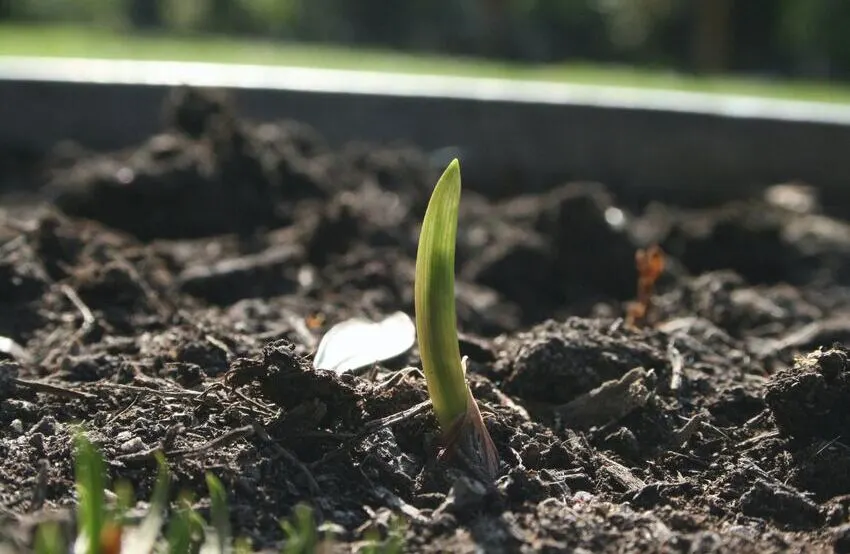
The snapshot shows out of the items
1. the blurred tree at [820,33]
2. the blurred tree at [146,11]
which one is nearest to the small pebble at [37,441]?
the blurred tree at [820,33]

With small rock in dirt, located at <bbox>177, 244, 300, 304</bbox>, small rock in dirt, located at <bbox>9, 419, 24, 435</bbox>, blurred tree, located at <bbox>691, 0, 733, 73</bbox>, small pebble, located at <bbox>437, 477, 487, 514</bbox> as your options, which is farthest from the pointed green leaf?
blurred tree, located at <bbox>691, 0, 733, 73</bbox>

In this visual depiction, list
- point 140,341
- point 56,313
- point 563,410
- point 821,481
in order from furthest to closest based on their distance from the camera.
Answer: point 56,313 → point 140,341 → point 563,410 → point 821,481

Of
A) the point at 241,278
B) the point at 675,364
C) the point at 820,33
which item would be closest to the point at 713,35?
the point at 820,33

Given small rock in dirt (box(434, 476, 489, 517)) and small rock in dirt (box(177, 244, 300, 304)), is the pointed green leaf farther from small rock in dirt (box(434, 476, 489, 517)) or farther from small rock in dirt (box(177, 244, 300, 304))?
small rock in dirt (box(177, 244, 300, 304))

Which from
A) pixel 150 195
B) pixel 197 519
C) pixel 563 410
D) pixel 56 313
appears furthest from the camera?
pixel 150 195

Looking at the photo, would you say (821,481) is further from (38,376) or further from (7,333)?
(7,333)

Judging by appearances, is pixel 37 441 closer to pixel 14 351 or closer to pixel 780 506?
pixel 14 351

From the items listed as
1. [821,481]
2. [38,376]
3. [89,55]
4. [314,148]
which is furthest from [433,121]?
[89,55]

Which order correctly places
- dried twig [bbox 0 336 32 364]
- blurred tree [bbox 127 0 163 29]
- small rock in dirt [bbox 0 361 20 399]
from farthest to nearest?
blurred tree [bbox 127 0 163 29] < dried twig [bbox 0 336 32 364] < small rock in dirt [bbox 0 361 20 399]
